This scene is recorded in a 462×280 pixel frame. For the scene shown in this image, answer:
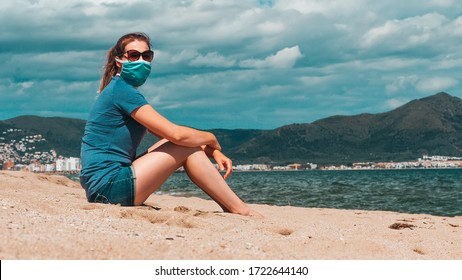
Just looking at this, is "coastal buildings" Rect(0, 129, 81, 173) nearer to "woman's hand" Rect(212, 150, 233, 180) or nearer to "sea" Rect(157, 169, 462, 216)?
"sea" Rect(157, 169, 462, 216)

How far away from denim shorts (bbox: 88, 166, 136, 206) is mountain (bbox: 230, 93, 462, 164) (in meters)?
148

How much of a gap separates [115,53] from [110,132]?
2.67ft

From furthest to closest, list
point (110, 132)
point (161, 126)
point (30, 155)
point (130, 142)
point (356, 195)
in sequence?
point (30, 155), point (356, 195), point (130, 142), point (110, 132), point (161, 126)

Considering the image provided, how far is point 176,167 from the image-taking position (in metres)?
5.46

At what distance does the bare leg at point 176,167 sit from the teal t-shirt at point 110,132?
208 millimetres

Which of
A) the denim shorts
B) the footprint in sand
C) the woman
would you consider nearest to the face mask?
the woman

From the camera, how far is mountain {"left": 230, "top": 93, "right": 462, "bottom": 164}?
158750mm

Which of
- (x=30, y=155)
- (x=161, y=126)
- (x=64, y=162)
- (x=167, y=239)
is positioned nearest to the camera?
(x=167, y=239)

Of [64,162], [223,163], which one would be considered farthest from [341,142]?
[223,163]

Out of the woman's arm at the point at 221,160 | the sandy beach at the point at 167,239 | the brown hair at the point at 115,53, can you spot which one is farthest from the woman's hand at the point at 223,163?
the brown hair at the point at 115,53

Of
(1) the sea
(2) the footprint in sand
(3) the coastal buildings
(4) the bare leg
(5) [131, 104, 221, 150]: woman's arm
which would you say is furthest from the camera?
(3) the coastal buildings

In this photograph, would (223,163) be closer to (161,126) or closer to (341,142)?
(161,126)
